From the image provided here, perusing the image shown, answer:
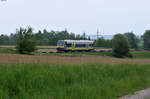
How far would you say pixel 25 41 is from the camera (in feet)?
131

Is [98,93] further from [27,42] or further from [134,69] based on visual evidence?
[27,42]

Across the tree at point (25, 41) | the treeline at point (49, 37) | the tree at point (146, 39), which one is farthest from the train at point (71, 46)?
the tree at point (146, 39)

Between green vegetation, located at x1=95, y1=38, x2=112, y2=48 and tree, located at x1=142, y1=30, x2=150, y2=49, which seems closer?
green vegetation, located at x1=95, y1=38, x2=112, y2=48

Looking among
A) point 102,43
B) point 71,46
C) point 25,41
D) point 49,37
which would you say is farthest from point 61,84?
point 49,37

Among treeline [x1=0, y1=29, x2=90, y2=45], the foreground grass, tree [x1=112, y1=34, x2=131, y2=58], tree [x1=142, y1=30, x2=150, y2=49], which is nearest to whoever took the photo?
the foreground grass

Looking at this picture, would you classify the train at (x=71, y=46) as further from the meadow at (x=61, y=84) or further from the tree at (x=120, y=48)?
the meadow at (x=61, y=84)

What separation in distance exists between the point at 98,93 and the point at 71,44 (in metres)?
43.5

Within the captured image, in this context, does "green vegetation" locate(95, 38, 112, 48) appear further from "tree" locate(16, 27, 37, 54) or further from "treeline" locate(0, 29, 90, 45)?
"tree" locate(16, 27, 37, 54)

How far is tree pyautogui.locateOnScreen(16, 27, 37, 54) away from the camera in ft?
131

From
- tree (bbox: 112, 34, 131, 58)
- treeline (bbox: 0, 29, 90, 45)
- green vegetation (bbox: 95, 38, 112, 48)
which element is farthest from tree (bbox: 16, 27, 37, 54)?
treeline (bbox: 0, 29, 90, 45)

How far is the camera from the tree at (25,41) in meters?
39.8

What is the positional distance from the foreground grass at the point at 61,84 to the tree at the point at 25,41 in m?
27.8

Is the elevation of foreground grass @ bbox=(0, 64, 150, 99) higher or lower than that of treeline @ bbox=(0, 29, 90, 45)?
lower

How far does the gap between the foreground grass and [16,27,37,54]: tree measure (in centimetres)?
2782
